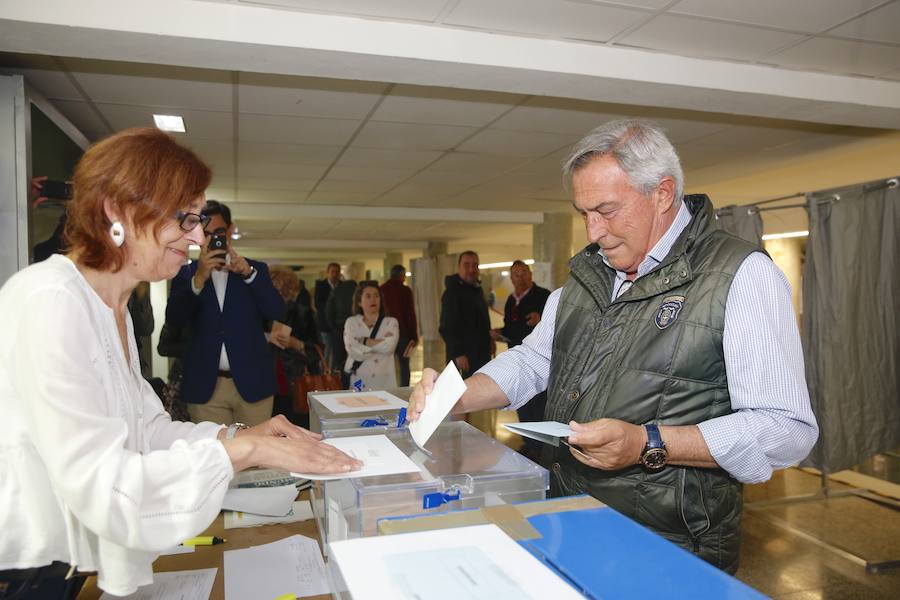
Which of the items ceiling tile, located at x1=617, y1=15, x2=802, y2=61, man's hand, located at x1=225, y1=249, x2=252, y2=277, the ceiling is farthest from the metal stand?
man's hand, located at x1=225, y1=249, x2=252, y2=277

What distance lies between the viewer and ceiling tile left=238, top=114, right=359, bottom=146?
4562 millimetres

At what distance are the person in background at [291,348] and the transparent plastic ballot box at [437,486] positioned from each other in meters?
2.48

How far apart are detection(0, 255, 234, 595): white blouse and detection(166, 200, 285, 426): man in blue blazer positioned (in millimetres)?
1959

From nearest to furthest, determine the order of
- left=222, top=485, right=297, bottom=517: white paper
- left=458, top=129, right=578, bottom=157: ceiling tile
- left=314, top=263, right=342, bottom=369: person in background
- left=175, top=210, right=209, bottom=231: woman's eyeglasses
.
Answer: left=175, top=210, right=209, bottom=231: woman's eyeglasses < left=222, top=485, right=297, bottom=517: white paper < left=458, top=129, right=578, bottom=157: ceiling tile < left=314, top=263, right=342, bottom=369: person in background

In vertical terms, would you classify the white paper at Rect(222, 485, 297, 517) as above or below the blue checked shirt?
below

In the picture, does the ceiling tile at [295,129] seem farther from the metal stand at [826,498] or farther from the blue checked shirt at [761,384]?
the metal stand at [826,498]

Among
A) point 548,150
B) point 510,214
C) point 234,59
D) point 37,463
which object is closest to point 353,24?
point 234,59

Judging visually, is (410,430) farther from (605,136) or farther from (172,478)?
(605,136)

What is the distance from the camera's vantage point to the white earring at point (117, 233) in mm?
1159

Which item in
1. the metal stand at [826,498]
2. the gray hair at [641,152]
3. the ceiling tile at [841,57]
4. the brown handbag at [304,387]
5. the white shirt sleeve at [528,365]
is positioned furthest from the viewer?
the brown handbag at [304,387]

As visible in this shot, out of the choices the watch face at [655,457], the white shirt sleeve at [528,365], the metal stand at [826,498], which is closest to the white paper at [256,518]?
the white shirt sleeve at [528,365]

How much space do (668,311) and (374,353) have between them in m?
3.86

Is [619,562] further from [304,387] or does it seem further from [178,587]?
[304,387]

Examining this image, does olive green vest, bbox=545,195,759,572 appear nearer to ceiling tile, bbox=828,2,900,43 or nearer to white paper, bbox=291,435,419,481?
white paper, bbox=291,435,419,481
